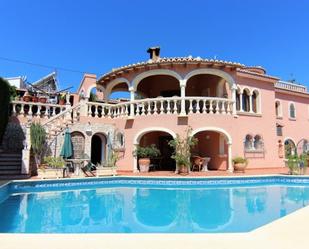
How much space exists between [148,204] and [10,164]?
8.98 metres

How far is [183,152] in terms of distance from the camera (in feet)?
51.8

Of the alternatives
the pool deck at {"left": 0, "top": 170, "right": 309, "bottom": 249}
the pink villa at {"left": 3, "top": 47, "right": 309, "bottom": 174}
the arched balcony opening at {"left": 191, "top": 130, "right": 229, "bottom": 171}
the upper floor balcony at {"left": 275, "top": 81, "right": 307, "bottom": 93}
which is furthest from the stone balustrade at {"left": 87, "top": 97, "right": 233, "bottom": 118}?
the pool deck at {"left": 0, "top": 170, "right": 309, "bottom": 249}

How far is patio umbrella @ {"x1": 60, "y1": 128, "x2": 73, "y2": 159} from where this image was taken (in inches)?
606

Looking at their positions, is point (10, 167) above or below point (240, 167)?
above

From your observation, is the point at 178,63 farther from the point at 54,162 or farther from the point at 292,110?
the point at 292,110

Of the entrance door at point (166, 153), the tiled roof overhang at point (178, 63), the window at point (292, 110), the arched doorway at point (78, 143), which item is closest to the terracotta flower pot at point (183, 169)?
the entrance door at point (166, 153)

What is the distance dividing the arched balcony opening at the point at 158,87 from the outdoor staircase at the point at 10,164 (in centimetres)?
1007

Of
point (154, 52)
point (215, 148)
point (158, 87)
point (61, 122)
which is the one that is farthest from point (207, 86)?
point (61, 122)

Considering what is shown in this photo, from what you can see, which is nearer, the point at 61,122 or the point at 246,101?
the point at 61,122

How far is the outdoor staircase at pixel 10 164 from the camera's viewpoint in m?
14.0

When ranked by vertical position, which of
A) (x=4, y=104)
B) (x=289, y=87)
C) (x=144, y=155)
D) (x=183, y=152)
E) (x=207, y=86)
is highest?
(x=289, y=87)

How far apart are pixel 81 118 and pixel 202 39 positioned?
1422 cm

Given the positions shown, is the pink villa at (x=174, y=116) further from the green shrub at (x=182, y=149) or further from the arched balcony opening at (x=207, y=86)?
the green shrub at (x=182, y=149)
